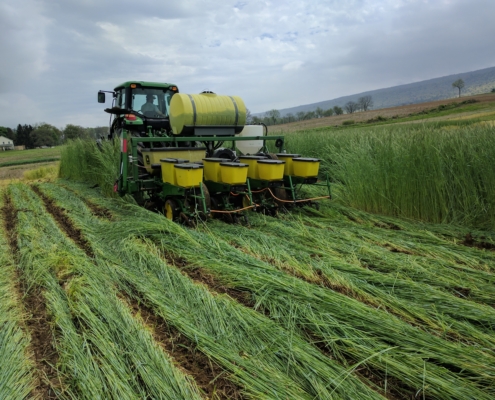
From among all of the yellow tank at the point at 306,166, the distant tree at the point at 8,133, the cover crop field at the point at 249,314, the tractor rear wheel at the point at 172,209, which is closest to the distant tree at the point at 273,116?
the yellow tank at the point at 306,166

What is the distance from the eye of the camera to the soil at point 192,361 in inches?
75.4

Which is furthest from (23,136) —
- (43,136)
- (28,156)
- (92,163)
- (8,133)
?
(92,163)

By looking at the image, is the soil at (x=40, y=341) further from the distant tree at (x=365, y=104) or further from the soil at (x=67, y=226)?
the distant tree at (x=365, y=104)

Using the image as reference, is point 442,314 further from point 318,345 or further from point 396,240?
point 396,240

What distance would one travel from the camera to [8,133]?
7012 cm

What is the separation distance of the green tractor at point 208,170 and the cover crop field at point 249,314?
2.34 ft

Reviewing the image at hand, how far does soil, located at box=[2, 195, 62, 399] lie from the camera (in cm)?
197

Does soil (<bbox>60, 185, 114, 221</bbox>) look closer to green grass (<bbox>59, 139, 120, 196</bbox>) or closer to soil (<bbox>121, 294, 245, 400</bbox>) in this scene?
green grass (<bbox>59, 139, 120, 196</bbox>)

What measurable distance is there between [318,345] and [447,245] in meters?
2.54

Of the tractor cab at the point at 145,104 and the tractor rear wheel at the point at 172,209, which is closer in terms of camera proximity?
the tractor rear wheel at the point at 172,209

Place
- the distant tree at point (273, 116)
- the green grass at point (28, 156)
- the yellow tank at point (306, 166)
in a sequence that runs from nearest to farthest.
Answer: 1. the yellow tank at point (306, 166)
2. the green grass at point (28, 156)
3. the distant tree at point (273, 116)

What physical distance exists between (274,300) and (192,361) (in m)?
0.82

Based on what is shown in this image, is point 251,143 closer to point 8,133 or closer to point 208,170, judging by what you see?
point 208,170

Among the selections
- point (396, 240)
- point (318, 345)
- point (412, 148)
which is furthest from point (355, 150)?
point (318, 345)
